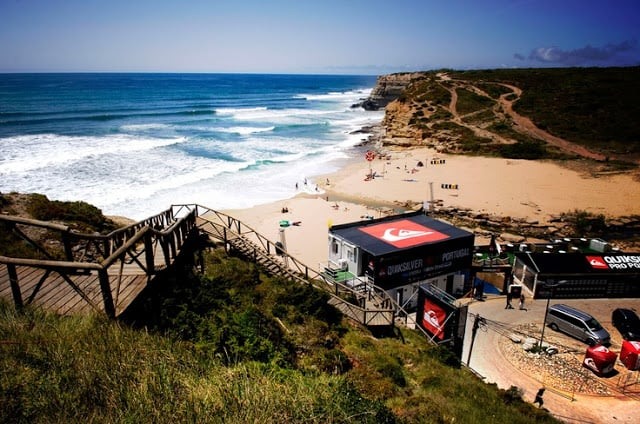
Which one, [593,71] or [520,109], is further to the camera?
[593,71]

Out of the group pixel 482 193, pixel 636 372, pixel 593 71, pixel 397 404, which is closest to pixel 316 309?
pixel 397 404

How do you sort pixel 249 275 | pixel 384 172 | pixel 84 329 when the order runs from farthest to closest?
pixel 384 172, pixel 249 275, pixel 84 329

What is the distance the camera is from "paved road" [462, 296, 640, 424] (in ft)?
44.2

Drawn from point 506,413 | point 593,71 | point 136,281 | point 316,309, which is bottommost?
point 506,413

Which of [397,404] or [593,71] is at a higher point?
[593,71]

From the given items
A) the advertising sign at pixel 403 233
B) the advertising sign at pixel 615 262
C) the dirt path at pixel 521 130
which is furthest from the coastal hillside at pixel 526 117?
the advertising sign at pixel 403 233

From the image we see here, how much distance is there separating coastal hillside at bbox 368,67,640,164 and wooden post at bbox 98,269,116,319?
5459 cm

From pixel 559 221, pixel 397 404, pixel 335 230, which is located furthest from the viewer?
pixel 559 221

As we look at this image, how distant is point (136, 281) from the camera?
26.3 ft

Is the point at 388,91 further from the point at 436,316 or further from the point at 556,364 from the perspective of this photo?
the point at 436,316

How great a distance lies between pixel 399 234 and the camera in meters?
20.3

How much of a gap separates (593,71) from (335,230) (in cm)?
11064

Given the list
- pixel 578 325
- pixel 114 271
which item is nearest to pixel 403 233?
pixel 578 325

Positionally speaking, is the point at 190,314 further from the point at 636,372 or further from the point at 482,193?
the point at 482,193
